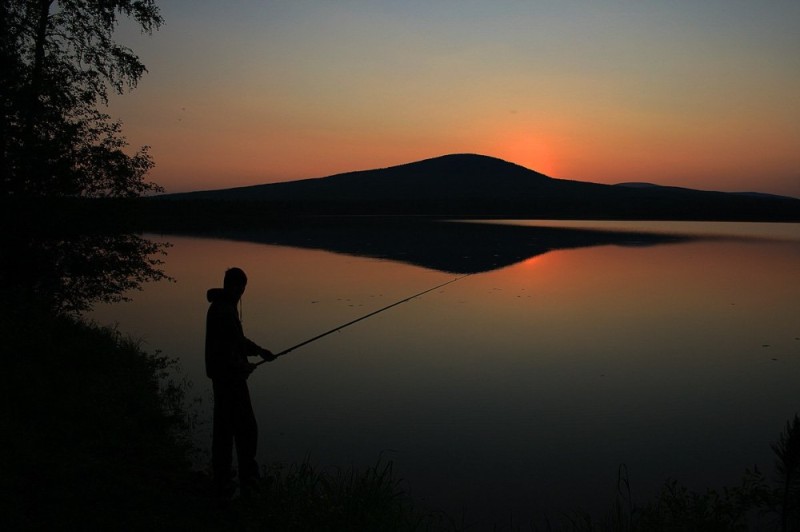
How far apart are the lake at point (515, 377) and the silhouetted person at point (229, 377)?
1.89 metres

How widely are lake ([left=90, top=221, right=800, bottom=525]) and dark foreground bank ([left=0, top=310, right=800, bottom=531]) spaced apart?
2.04ft

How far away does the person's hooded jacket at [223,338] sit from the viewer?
6461mm

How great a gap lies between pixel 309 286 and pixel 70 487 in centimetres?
2032

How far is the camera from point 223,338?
6.48 metres

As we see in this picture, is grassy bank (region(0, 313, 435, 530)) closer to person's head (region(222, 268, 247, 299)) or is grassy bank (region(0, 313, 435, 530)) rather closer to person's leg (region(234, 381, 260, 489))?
person's leg (region(234, 381, 260, 489))

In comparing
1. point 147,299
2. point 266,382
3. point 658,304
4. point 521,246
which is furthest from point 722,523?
point 521,246

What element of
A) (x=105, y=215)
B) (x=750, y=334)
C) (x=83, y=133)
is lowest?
(x=750, y=334)

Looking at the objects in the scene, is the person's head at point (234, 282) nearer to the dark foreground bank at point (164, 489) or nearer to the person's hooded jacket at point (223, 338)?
the person's hooded jacket at point (223, 338)

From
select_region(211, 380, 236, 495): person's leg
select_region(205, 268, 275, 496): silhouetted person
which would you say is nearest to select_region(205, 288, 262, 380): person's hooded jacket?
select_region(205, 268, 275, 496): silhouetted person

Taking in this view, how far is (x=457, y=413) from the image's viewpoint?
1073 centimetres

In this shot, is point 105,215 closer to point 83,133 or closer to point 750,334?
point 83,133

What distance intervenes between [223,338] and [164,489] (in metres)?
1.95

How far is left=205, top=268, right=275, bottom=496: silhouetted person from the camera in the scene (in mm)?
6477

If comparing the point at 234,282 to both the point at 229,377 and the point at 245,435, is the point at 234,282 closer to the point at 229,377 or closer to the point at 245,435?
the point at 229,377
